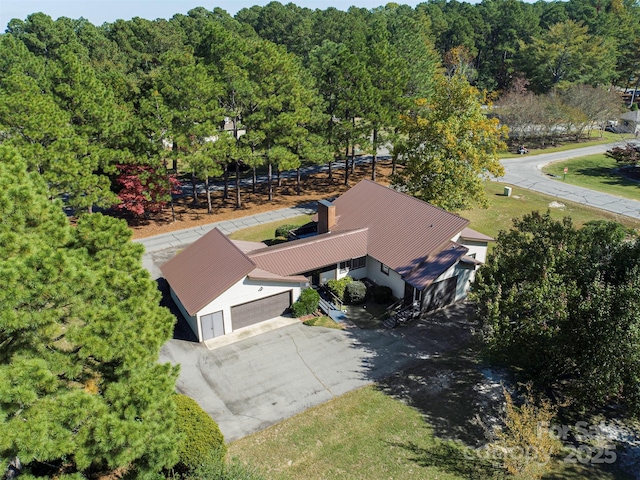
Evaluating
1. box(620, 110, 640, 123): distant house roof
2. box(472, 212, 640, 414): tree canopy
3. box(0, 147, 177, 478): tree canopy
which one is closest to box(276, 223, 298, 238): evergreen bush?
box(472, 212, 640, 414): tree canopy

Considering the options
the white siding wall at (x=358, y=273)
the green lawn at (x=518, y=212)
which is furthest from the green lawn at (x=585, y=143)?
the white siding wall at (x=358, y=273)

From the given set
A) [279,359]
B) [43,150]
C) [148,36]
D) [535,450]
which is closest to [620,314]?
[535,450]

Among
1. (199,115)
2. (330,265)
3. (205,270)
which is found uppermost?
(199,115)

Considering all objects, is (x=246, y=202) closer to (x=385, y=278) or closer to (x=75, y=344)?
(x=385, y=278)

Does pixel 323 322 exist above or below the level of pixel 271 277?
below

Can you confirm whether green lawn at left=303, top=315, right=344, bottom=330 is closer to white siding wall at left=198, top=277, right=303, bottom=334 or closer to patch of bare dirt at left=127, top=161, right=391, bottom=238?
white siding wall at left=198, top=277, right=303, bottom=334

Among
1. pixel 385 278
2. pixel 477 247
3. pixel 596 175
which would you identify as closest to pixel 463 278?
pixel 477 247

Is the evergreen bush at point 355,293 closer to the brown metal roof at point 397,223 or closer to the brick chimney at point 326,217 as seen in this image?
the brown metal roof at point 397,223
